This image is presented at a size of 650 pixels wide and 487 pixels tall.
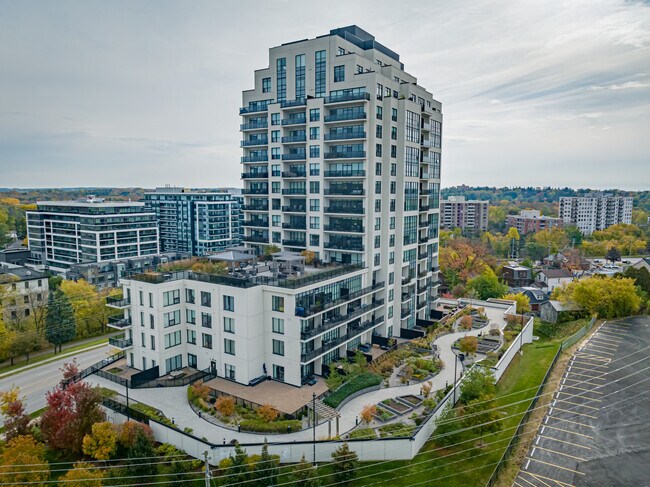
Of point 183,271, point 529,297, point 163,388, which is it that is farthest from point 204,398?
point 529,297

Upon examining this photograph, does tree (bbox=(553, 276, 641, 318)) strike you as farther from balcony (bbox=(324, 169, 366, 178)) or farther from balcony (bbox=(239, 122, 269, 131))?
balcony (bbox=(239, 122, 269, 131))

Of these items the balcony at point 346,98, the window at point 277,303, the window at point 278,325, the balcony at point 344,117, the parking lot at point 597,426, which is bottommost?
the parking lot at point 597,426

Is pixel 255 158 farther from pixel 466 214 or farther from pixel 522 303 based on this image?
pixel 466 214

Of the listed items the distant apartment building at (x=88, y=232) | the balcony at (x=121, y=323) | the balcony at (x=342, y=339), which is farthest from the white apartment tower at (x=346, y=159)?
the distant apartment building at (x=88, y=232)

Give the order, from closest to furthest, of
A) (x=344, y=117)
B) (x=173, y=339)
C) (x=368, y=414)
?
1. (x=368, y=414)
2. (x=173, y=339)
3. (x=344, y=117)

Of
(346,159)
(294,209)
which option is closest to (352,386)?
(294,209)

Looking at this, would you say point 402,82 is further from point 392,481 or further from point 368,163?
point 392,481

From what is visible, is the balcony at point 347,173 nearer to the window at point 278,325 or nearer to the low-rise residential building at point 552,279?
the window at point 278,325
